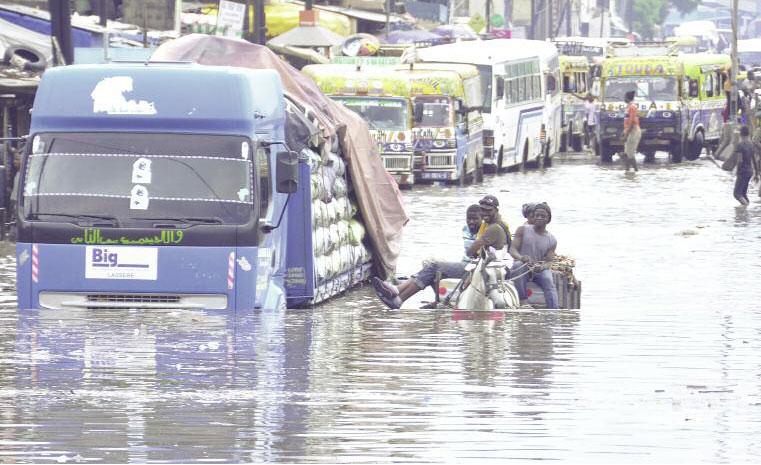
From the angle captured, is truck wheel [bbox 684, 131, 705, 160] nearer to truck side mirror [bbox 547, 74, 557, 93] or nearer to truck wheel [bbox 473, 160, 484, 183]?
truck side mirror [bbox 547, 74, 557, 93]

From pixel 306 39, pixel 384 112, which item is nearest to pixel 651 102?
pixel 306 39

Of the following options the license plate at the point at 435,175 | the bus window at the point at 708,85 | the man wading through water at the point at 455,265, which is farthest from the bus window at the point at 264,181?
the bus window at the point at 708,85

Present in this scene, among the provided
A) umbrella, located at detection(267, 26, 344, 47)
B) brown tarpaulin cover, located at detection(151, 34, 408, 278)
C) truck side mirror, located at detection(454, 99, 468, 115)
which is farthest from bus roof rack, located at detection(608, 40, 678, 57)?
brown tarpaulin cover, located at detection(151, 34, 408, 278)

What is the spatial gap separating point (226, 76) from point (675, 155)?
34812 mm

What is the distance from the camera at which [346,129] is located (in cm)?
2045

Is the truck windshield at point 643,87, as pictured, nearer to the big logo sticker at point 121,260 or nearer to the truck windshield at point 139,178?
the truck windshield at point 139,178

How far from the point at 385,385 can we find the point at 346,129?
30.5 feet

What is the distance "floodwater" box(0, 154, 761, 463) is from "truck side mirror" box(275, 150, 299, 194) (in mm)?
1065

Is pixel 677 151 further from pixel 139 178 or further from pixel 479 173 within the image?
pixel 139 178

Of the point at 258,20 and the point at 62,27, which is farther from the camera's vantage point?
the point at 258,20

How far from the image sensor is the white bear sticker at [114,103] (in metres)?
15.4

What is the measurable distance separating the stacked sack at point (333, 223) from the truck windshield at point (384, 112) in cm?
1531

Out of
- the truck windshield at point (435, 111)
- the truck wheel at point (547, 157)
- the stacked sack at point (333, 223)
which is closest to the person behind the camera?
the stacked sack at point (333, 223)

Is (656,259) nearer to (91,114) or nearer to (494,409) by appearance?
(91,114)
